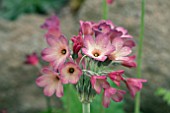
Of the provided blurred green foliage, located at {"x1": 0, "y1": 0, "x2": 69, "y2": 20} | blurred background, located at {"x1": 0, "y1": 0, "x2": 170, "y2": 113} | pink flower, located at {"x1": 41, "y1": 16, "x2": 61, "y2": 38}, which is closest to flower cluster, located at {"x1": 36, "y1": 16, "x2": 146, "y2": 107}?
pink flower, located at {"x1": 41, "y1": 16, "x2": 61, "y2": 38}

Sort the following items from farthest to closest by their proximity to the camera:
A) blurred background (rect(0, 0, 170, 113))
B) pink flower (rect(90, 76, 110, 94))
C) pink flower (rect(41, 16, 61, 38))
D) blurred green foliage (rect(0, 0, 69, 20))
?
1. blurred green foliage (rect(0, 0, 69, 20))
2. blurred background (rect(0, 0, 170, 113))
3. pink flower (rect(41, 16, 61, 38))
4. pink flower (rect(90, 76, 110, 94))

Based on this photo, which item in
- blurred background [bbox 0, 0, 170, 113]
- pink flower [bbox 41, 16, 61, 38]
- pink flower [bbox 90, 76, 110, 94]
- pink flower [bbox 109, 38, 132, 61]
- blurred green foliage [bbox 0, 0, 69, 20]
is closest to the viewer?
pink flower [bbox 90, 76, 110, 94]

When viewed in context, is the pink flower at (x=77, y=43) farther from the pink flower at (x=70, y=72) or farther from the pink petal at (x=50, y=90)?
the pink petal at (x=50, y=90)

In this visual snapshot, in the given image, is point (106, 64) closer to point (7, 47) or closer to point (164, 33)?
point (164, 33)

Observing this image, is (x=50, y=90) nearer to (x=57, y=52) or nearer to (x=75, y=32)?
(x=57, y=52)

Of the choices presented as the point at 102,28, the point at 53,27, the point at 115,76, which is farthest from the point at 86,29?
the point at 53,27

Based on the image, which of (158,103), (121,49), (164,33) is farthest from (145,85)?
(121,49)

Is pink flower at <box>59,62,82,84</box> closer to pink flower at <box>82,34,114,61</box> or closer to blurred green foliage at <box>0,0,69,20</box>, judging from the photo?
pink flower at <box>82,34,114,61</box>

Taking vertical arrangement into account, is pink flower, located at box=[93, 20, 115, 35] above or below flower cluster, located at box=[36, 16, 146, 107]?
above
